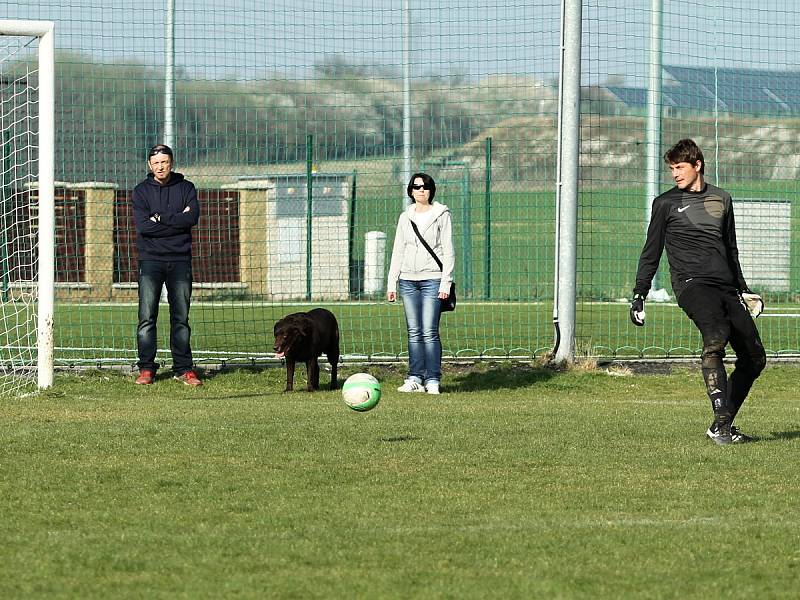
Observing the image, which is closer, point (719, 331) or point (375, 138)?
point (719, 331)

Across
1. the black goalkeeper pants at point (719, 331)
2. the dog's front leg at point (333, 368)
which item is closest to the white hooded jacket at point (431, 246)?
the dog's front leg at point (333, 368)

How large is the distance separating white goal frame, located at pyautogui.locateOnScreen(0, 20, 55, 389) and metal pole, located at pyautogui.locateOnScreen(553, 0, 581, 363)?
549cm

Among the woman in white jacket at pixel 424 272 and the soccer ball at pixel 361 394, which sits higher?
the woman in white jacket at pixel 424 272

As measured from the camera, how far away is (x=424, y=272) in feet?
43.0

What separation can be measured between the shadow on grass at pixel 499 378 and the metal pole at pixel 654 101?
2888 millimetres

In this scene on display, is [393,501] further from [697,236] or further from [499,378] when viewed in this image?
[499,378]

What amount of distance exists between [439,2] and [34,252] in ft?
18.9

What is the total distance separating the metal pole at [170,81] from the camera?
1559cm

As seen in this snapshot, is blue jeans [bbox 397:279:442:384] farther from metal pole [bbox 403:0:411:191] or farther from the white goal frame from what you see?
metal pole [bbox 403:0:411:191]

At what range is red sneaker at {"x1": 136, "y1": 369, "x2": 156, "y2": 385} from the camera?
13594 mm

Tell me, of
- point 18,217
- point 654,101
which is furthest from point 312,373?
point 654,101

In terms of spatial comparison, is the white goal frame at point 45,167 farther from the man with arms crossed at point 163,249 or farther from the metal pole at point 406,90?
the metal pole at point 406,90

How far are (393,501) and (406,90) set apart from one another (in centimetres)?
1017

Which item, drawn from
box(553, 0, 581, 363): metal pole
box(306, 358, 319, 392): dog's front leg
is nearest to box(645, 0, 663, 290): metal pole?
box(553, 0, 581, 363): metal pole
